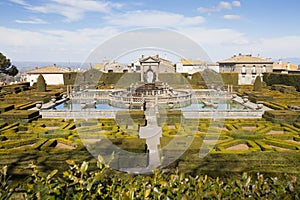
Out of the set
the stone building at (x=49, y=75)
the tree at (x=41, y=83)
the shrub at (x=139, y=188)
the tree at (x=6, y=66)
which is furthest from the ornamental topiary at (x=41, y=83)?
the shrub at (x=139, y=188)

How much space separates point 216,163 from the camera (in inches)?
320

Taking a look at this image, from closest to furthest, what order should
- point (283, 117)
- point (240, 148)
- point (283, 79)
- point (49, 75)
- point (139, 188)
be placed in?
1. point (139, 188)
2. point (240, 148)
3. point (283, 117)
4. point (283, 79)
5. point (49, 75)

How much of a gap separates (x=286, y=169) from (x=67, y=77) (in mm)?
38785

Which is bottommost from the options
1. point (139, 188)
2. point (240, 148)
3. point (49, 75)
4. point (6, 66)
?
point (240, 148)

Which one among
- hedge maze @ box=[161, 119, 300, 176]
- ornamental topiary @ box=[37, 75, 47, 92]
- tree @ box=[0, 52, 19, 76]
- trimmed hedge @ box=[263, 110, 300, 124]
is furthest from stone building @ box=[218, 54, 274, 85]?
tree @ box=[0, 52, 19, 76]

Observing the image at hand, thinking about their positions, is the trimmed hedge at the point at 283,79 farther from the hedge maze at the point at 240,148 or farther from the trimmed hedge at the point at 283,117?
the hedge maze at the point at 240,148

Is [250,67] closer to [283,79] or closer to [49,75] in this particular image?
[283,79]

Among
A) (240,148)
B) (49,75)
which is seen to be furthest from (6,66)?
(240,148)

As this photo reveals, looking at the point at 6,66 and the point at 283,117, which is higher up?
the point at 6,66

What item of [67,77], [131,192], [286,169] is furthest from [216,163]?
[67,77]

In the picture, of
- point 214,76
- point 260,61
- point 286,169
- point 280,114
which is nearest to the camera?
point 286,169

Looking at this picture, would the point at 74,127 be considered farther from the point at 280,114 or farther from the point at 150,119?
the point at 280,114

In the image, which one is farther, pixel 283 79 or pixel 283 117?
pixel 283 79

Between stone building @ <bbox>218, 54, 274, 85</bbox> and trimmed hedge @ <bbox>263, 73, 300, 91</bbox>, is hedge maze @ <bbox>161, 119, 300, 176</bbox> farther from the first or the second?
stone building @ <bbox>218, 54, 274, 85</bbox>
